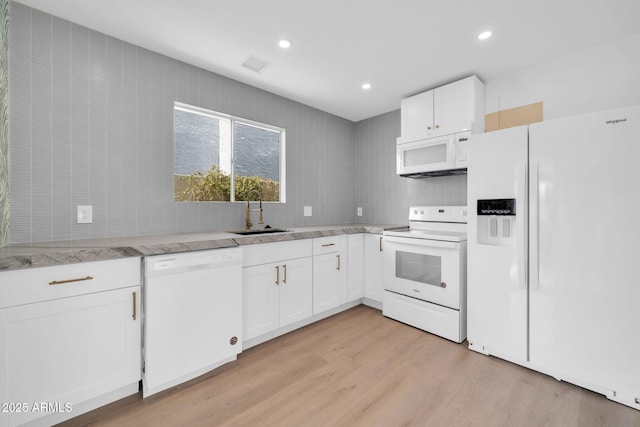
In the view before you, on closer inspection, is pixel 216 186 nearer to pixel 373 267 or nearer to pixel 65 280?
pixel 65 280

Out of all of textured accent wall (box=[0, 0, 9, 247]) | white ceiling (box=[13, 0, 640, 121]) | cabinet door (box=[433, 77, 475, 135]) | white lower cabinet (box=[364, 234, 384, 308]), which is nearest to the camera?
textured accent wall (box=[0, 0, 9, 247])

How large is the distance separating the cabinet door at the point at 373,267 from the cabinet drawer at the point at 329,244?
33 cm

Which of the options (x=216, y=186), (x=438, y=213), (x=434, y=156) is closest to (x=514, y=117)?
(x=434, y=156)

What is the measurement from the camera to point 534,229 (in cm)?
181

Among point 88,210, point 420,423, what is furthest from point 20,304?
point 420,423

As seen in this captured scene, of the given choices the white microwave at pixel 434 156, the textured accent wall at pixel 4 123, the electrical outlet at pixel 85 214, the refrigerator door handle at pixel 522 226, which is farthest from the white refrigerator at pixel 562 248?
the textured accent wall at pixel 4 123

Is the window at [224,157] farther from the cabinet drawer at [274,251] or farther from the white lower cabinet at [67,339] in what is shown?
the white lower cabinet at [67,339]

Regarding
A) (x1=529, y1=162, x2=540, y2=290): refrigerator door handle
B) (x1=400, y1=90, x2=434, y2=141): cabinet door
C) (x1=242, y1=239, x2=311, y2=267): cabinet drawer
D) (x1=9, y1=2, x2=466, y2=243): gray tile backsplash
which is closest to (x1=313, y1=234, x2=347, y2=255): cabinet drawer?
(x1=242, y1=239, x2=311, y2=267): cabinet drawer

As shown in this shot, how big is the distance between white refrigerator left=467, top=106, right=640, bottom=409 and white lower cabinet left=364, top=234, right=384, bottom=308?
0.97 m

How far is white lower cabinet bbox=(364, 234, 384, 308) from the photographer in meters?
2.94

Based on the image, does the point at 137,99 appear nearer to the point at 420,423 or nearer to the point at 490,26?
the point at 490,26

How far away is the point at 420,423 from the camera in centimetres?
143

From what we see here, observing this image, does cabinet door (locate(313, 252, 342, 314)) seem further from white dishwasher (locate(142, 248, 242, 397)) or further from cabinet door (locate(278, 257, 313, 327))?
white dishwasher (locate(142, 248, 242, 397))

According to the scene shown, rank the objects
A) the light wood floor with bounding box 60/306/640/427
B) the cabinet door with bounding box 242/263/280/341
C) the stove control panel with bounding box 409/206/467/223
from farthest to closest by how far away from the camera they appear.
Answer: the stove control panel with bounding box 409/206/467/223 < the cabinet door with bounding box 242/263/280/341 < the light wood floor with bounding box 60/306/640/427
